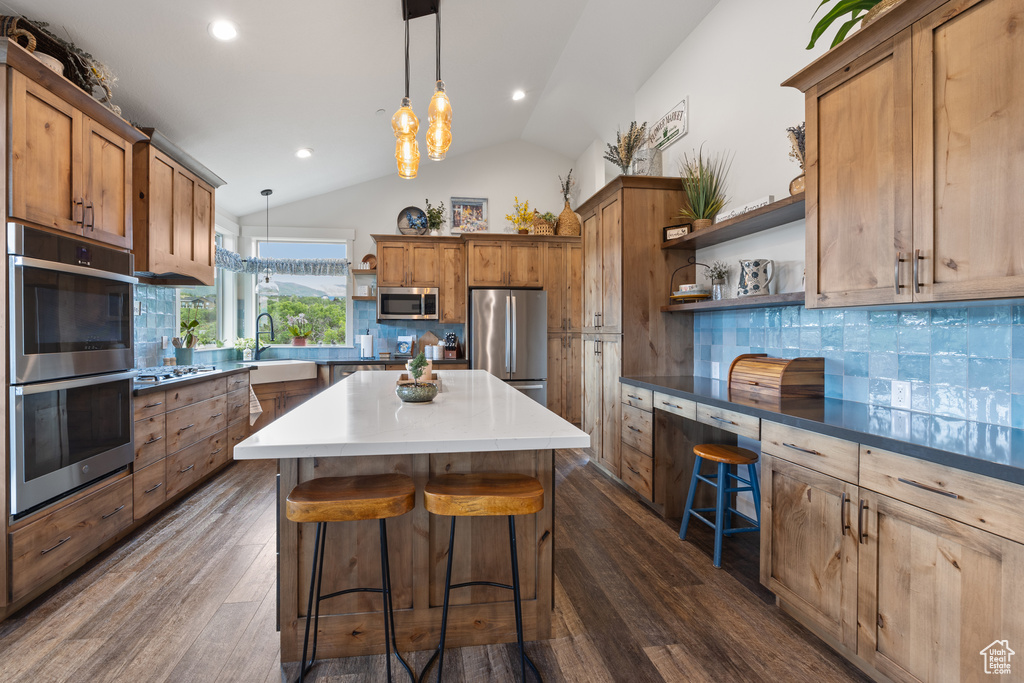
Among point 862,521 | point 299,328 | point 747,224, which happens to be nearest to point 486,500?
point 862,521

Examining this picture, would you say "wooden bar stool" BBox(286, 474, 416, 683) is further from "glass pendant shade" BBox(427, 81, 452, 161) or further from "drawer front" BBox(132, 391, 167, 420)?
"drawer front" BBox(132, 391, 167, 420)

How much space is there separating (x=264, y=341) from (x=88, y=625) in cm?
408

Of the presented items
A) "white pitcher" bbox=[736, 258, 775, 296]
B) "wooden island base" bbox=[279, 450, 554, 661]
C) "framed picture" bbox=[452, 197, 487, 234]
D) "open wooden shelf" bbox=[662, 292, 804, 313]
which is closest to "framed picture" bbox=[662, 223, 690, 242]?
"open wooden shelf" bbox=[662, 292, 804, 313]

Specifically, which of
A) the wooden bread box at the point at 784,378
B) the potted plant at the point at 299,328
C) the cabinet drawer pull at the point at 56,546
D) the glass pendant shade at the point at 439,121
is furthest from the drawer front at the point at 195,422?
the wooden bread box at the point at 784,378

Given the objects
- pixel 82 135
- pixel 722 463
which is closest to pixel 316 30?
pixel 82 135

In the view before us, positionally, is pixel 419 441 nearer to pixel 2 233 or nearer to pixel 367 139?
pixel 2 233

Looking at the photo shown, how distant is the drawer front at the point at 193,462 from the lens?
10.2ft

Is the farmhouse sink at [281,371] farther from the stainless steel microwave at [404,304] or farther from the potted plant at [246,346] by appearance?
the stainless steel microwave at [404,304]

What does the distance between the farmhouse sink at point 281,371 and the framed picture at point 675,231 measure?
384 cm

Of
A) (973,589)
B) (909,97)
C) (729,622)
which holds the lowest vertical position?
(729,622)

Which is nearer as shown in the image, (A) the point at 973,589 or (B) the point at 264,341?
(A) the point at 973,589

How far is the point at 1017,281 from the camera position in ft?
4.33

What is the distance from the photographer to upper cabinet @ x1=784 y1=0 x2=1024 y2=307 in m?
1.35

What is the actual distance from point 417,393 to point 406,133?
3.98 feet
